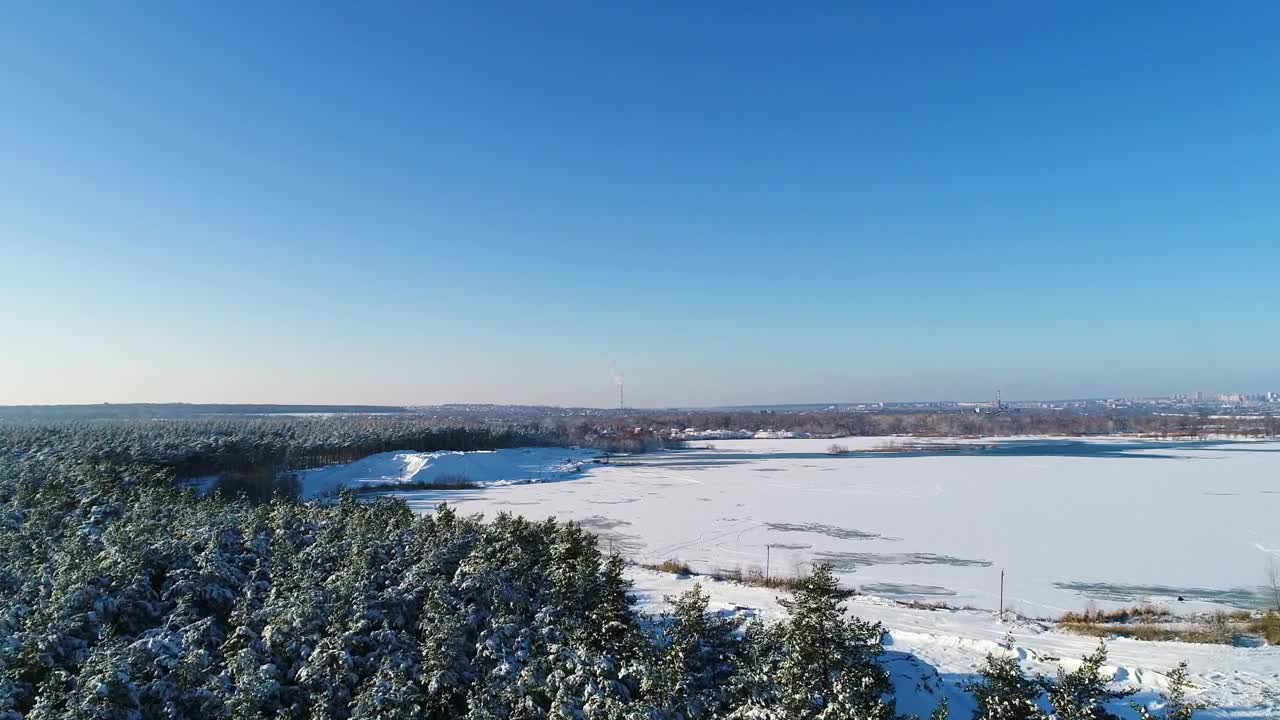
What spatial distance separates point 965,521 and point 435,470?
39.9 m

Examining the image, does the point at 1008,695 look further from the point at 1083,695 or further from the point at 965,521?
the point at 965,521

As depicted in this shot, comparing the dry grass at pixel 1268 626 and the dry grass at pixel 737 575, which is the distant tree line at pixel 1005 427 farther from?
the dry grass at pixel 1268 626

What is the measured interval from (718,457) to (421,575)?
63033 millimetres

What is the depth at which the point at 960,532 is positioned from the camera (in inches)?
1066

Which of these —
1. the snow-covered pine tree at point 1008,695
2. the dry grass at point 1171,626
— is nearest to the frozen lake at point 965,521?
the dry grass at point 1171,626

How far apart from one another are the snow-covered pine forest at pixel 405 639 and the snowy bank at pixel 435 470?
131 ft

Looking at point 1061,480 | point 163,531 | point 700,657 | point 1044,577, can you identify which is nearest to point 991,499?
point 1061,480

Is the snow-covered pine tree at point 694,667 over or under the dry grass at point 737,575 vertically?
over

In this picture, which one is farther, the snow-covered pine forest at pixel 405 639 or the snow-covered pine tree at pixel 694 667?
the snow-covered pine tree at pixel 694 667

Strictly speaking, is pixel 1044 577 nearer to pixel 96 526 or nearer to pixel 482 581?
pixel 482 581

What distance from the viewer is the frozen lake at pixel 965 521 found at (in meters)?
19.4

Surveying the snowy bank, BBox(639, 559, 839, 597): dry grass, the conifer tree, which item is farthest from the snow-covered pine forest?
the snowy bank

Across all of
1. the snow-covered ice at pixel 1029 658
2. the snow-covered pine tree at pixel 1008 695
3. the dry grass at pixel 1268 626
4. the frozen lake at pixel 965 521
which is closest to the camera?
the snow-covered pine tree at pixel 1008 695

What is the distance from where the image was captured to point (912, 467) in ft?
180
